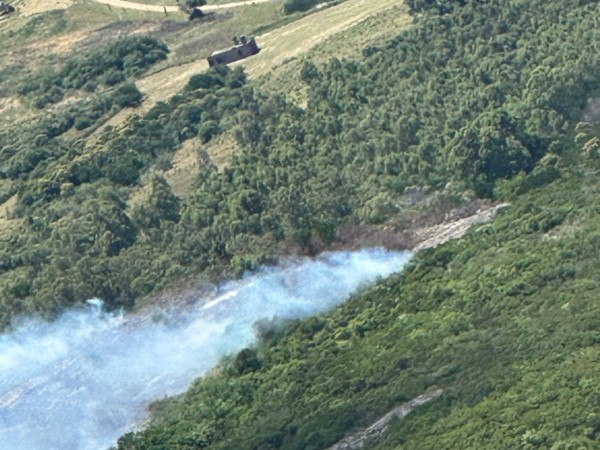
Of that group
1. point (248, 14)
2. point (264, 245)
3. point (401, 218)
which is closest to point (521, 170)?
point (401, 218)

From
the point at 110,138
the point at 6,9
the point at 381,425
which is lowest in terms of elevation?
the point at 381,425

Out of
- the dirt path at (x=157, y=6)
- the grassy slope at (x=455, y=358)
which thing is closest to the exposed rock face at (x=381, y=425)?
the grassy slope at (x=455, y=358)

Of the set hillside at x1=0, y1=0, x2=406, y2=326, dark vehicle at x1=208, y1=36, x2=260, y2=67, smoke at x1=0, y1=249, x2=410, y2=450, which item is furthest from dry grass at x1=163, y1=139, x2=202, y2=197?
smoke at x1=0, y1=249, x2=410, y2=450

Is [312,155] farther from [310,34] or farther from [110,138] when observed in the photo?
[310,34]

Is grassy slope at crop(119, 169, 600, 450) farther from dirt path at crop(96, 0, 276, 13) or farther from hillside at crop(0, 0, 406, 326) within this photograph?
dirt path at crop(96, 0, 276, 13)

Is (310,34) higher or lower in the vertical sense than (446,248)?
higher

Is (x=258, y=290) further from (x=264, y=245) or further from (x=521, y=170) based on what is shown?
(x=521, y=170)

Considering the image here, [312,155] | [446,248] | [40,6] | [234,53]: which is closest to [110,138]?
[234,53]
